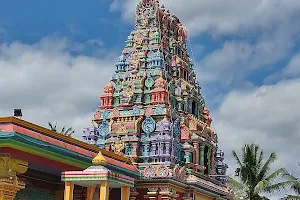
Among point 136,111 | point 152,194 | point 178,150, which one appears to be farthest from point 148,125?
point 152,194

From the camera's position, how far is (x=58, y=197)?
23.3 m

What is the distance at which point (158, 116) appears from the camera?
28.6 m

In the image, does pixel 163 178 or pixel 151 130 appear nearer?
pixel 163 178

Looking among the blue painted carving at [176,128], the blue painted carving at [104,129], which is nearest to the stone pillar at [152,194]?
the blue painted carving at [176,128]

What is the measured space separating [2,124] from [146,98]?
1260 centimetres

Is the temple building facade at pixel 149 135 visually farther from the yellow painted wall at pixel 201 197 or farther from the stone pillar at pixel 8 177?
the stone pillar at pixel 8 177

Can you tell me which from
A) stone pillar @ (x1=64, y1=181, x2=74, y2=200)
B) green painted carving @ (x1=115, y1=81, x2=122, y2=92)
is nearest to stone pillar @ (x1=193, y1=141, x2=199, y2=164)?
green painted carving @ (x1=115, y1=81, x2=122, y2=92)

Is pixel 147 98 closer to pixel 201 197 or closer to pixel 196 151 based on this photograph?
pixel 196 151

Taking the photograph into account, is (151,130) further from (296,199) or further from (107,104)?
(296,199)

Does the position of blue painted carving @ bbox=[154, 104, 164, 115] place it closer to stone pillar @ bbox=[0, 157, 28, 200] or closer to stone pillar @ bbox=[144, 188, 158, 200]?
stone pillar @ bbox=[144, 188, 158, 200]

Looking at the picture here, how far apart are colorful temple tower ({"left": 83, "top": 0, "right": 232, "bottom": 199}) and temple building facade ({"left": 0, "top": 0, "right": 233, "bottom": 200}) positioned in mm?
51

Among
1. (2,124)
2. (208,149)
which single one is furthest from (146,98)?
(2,124)

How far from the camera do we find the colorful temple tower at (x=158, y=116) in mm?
27656

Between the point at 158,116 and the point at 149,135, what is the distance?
3.58 feet
